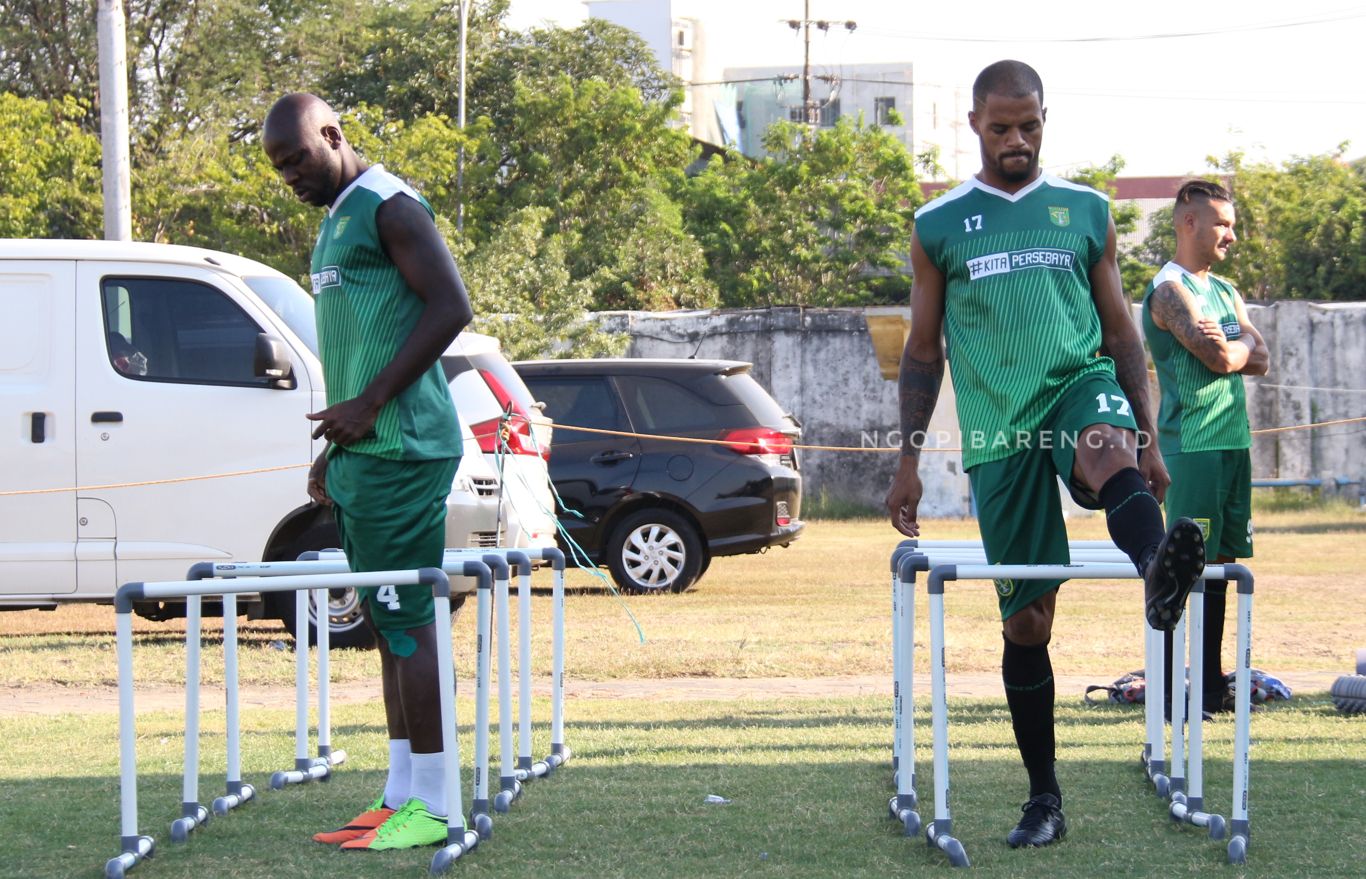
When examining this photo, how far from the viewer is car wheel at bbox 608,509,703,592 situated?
13.3 metres

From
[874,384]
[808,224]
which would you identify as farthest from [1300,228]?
[874,384]

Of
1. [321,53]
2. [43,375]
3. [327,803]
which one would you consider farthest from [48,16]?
[327,803]

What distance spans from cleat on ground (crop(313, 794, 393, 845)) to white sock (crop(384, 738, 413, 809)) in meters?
0.04

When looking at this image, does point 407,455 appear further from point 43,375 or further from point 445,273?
point 43,375

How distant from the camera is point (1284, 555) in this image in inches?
652

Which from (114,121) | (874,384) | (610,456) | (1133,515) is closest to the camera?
(1133,515)

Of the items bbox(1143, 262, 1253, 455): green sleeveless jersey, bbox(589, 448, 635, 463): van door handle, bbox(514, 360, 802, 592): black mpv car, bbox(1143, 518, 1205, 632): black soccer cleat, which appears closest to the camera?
bbox(1143, 518, 1205, 632): black soccer cleat

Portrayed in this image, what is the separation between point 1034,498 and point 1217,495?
2726 mm

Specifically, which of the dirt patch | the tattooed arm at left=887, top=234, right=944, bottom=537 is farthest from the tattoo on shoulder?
the dirt patch

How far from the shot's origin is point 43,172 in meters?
27.1

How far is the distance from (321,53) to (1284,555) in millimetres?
30771

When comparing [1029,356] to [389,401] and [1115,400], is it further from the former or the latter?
[389,401]

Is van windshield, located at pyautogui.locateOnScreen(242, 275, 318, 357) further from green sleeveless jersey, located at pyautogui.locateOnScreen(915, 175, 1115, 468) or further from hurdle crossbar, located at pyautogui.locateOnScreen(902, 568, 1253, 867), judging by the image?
hurdle crossbar, located at pyautogui.locateOnScreen(902, 568, 1253, 867)

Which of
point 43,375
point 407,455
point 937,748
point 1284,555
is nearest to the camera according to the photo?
point 937,748
